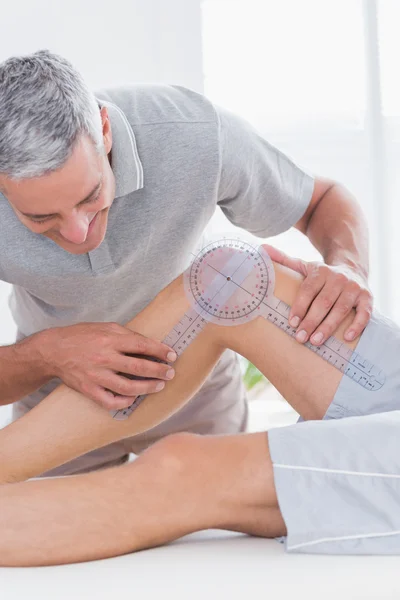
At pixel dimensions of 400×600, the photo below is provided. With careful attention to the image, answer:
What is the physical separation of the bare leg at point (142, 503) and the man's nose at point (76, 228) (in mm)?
406

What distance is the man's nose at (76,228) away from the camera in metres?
1.39

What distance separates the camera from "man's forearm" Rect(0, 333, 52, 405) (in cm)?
163

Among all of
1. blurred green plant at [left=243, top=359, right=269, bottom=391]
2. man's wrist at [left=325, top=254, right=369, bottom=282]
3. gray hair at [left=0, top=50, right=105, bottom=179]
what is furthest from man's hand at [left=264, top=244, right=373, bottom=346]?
blurred green plant at [left=243, top=359, right=269, bottom=391]

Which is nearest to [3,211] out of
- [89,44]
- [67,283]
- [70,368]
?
[67,283]

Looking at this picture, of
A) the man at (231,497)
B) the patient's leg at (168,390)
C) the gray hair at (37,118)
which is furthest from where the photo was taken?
the patient's leg at (168,390)

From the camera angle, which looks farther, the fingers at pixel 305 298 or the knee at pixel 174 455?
the fingers at pixel 305 298

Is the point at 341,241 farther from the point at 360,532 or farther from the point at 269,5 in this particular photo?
the point at 269,5

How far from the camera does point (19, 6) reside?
3398 mm

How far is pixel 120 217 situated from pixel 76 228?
279 millimetres

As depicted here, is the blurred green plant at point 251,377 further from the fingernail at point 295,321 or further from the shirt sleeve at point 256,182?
the fingernail at point 295,321

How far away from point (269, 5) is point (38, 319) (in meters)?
2.89

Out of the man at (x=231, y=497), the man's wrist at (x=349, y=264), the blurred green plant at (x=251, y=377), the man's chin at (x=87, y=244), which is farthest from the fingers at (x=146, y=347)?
the blurred green plant at (x=251, y=377)

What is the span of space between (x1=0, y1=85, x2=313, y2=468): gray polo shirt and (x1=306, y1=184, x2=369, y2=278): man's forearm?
14 centimetres

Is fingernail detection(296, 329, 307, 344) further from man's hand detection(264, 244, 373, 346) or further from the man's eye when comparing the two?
A: the man's eye
